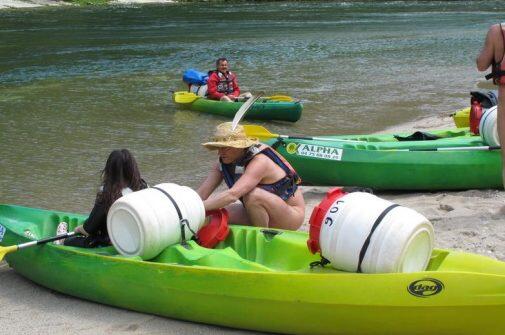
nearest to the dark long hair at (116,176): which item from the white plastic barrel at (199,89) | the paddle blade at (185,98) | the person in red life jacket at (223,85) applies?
the person in red life jacket at (223,85)

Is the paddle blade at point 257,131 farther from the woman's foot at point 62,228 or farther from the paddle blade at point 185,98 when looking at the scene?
the paddle blade at point 185,98

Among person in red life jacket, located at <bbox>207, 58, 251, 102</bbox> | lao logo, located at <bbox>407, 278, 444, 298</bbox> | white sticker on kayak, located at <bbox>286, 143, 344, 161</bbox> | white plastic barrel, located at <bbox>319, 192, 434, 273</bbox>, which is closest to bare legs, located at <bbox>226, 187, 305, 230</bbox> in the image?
white plastic barrel, located at <bbox>319, 192, 434, 273</bbox>

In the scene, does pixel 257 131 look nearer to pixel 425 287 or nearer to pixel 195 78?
pixel 425 287

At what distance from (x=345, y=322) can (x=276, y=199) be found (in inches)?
60.3

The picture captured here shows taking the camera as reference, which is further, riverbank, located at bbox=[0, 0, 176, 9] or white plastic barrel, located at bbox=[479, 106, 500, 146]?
riverbank, located at bbox=[0, 0, 176, 9]

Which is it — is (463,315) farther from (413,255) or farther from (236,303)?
(236,303)

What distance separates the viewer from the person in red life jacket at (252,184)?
529 centimetres

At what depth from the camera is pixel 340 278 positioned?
157 inches

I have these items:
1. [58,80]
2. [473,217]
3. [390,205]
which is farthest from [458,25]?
[390,205]

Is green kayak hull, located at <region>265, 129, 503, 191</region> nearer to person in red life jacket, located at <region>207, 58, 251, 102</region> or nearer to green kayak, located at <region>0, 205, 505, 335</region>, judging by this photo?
green kayak, located at <region>0, 205, 505, 335</region>

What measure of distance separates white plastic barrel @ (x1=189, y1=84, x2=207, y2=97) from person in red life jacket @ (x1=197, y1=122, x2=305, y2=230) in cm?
888

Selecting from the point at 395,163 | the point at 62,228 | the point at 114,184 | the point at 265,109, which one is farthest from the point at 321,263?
the point at 265,109

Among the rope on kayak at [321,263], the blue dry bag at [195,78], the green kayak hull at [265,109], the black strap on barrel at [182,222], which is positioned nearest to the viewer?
the rope on kayak at [321,263]

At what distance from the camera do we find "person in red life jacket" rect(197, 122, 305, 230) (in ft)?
17.4
